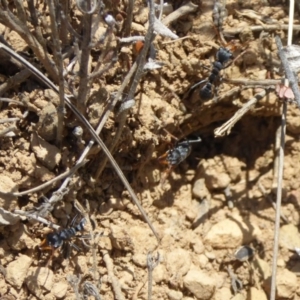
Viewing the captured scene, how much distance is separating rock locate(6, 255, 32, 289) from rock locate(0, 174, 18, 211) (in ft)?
0.85

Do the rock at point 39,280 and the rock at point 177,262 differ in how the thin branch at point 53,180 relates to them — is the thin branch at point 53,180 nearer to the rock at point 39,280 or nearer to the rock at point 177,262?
the rock at point 39,280

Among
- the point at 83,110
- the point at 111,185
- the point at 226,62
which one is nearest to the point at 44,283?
the point at 111,185

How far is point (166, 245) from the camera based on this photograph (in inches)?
127

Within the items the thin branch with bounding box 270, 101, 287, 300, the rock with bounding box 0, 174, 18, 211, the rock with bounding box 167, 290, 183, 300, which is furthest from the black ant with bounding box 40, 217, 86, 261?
the thin branch with bounding box 270, 101, 287, 300

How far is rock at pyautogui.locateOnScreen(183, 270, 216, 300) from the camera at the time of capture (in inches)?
123

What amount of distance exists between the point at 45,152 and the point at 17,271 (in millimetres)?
580

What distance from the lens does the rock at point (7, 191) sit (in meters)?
2.69

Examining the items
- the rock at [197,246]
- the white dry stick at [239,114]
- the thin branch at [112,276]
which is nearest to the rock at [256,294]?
the rock at [197,246]

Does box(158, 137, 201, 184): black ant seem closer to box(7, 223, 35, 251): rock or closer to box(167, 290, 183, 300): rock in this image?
box(167, 290, 183, 300): rock

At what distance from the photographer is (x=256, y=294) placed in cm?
326

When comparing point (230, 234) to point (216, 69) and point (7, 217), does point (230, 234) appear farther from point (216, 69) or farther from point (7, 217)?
point (7, 217)

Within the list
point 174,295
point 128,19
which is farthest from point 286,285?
point 128,19

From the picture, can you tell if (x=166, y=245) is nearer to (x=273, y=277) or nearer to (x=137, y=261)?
(x=137, y=261)

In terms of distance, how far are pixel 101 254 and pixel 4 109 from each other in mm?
907
